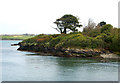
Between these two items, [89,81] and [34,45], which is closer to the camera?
[89,81]

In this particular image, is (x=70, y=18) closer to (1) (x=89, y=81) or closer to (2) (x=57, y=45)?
(2) (x=57, y=45)

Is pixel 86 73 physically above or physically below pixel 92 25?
below

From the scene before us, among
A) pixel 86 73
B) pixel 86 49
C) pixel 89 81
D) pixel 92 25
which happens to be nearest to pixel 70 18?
pixel 92 25

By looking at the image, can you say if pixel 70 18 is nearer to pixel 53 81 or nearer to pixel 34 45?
pixel 34 45

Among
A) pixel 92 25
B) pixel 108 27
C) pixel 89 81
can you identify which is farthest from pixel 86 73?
pixel 92 25

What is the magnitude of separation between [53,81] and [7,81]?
7473mm

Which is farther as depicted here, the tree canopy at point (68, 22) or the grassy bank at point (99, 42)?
the tree canopy at point (68, 22)

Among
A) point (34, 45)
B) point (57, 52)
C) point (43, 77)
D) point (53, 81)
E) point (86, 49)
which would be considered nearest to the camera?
point (53, 81)

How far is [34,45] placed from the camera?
9975 cm

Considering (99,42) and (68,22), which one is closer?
(99,42)

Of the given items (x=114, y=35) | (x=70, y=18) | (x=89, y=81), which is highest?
(x=70, y=18)

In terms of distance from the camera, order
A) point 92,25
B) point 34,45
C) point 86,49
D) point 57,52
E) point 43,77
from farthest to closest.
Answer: point 92,25 < point 34,45 < point 57,52 < point 86,49 < point 43,77

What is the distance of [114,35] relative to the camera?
250 ft

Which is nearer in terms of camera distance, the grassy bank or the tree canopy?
the grassy bank
